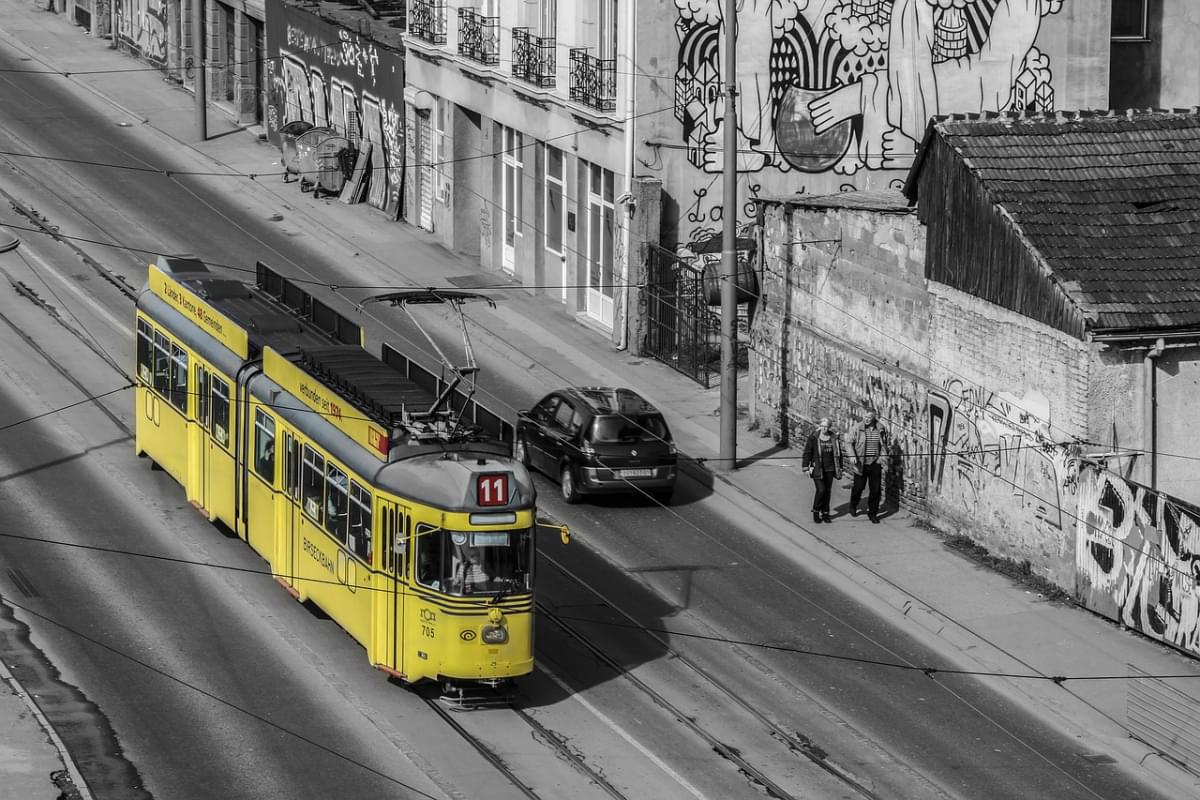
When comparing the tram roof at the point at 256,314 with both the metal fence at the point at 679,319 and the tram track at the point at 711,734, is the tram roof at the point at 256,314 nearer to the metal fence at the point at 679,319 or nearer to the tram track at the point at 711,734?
the tram track at the point at 711,734

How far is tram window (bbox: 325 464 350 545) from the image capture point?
86.1ft

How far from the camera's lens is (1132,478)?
98.2 ft

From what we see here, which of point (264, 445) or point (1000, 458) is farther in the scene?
point (1000, 458)

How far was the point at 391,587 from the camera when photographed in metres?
24.9

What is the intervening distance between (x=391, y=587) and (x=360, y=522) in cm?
119

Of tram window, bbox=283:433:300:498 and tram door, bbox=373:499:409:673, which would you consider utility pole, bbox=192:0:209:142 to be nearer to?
tram window, bbox=283:433:300:498

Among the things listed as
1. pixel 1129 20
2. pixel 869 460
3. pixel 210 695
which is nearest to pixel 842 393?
pixel 869 460

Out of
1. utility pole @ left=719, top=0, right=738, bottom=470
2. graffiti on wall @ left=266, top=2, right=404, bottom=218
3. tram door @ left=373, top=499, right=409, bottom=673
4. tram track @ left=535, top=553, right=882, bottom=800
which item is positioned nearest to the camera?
tram track @ left=535, top=553, right=882, bottom=800

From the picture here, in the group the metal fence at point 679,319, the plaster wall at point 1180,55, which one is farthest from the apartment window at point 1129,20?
the metal fence at point 679,319

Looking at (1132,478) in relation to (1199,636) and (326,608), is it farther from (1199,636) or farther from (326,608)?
(326,608)

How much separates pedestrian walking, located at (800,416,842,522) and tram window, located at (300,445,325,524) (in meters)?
9.02

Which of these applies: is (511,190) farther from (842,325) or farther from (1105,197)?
(1105,197)

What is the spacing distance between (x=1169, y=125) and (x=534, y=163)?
18.2m

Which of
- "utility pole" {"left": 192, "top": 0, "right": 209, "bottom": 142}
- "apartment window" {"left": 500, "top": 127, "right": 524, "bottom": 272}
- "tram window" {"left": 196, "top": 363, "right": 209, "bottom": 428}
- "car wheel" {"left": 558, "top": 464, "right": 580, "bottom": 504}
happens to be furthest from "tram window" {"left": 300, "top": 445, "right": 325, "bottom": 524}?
"utility pole" {"left": 192, "top": 0, "right": 209, "bottom": 142}
